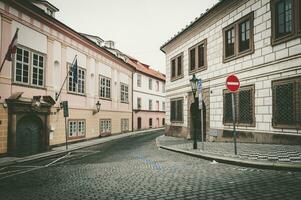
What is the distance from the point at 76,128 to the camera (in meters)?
21.6

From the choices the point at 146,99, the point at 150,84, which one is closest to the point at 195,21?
the point at 146,99

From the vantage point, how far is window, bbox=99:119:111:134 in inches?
1044

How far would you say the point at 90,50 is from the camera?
23.9 meters

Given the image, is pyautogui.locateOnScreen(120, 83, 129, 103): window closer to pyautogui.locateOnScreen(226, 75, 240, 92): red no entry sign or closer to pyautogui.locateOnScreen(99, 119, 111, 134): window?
pyautogui.locateOnScreen(99, 119, 111, 134): window

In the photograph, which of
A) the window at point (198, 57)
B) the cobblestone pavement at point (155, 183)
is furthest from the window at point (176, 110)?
the cobblestone pavement at point (155, 183)

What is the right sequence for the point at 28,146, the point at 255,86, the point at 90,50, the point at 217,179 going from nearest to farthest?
1. the point at 217,179
2. the point at 255,86
3. the point at 28,146
4. the point at 90,50

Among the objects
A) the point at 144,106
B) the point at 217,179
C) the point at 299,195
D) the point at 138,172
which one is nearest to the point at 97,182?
the point at 138,172

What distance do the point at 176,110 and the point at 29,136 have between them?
11874mm

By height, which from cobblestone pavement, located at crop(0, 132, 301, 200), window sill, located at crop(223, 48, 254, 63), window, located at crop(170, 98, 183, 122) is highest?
window sill, located at crop(223, 48, 254, 63)

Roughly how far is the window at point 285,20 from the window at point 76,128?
1550 cm

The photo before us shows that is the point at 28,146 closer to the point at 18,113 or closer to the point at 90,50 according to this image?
the point at 18,113

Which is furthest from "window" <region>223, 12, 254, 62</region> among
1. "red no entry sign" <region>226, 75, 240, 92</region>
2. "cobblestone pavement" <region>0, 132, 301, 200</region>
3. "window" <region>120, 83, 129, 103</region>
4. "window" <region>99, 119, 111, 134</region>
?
"window" <region>120, 83, 129, 103</region>

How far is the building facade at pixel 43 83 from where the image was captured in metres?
14.3

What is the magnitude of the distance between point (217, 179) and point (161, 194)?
6.68 feet
